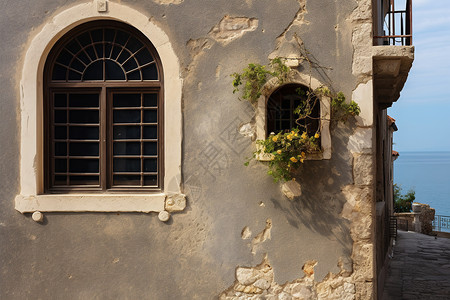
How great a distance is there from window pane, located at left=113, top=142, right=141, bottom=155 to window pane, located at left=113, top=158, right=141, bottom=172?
0.08m

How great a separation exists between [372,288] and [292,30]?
2759mm

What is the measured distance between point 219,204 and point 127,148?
1227mm

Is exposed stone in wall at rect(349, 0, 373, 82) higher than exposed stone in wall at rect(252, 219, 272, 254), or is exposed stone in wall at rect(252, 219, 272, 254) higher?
exposed stone in wall at rect(349, 0, 373, 82)

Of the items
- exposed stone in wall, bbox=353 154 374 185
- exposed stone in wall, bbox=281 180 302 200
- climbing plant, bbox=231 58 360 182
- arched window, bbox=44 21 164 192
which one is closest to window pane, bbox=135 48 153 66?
arched window, bbox=44 21 164 192

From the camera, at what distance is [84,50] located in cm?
548

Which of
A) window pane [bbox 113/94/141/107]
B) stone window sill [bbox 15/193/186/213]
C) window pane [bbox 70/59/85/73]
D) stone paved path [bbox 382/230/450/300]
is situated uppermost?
window pane [bbox 70/59/85/73]

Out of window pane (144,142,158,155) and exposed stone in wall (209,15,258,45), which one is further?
window pane (144,142,158,155)

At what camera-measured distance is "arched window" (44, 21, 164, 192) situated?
213 inches

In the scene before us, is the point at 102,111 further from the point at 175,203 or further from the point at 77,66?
the point at 175,203

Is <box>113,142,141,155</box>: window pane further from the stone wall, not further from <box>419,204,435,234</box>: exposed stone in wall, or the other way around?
<box>419,204,435,234</box>: exposed stone in wall

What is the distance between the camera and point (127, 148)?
17.9 ft

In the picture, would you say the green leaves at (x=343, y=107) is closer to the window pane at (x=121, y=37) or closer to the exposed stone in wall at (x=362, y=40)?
the exposed stone in wall at (x=362, y=40)

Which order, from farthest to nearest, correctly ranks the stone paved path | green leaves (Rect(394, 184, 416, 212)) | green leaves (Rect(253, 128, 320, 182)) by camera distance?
green leaves (Rect(394, 184, 416, 212)) < the stone paved path < green leaves (Rect(253, 128, 320, 182))

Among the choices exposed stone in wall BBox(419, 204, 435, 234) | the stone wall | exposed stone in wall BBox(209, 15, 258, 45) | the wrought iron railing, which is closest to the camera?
exposed stone in wall BBox(209, 15, 258, 45)
